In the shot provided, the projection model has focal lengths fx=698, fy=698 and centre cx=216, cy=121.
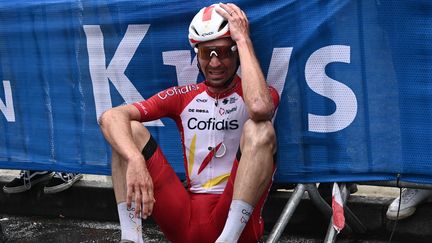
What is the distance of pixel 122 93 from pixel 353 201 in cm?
173

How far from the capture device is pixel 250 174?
12.0 feet

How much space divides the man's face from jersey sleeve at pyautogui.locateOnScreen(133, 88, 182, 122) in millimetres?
254

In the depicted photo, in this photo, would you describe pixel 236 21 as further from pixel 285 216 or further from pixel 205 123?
pixel 285 216

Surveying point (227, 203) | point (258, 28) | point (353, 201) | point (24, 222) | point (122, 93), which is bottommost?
point (24, 222)

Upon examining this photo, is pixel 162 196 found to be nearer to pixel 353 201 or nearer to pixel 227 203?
pixel 227 203

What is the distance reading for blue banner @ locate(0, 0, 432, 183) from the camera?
379cm

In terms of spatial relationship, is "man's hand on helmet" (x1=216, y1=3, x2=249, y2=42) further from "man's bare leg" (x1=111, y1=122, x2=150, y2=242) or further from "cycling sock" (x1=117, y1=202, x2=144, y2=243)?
"cycling sock" (x1=117, y1=202, x2=144, y2=243)

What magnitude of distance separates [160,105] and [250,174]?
768mm

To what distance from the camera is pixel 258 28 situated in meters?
4.09

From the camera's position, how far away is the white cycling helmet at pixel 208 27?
12.8ft

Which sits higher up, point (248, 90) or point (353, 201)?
point (248, 90)

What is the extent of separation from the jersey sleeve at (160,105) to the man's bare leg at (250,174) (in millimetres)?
572

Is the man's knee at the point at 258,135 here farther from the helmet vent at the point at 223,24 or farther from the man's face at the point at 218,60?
the helmet vent at the point at 223,24

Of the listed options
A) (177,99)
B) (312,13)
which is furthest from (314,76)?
(177,99)
